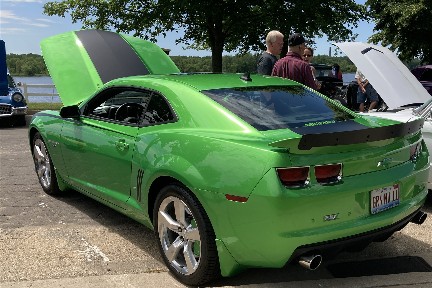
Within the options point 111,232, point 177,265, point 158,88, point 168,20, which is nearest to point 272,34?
point 158,88

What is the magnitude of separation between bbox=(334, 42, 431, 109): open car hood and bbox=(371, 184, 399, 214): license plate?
340cm

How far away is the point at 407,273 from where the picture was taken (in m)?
3.74

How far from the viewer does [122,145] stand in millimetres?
4109

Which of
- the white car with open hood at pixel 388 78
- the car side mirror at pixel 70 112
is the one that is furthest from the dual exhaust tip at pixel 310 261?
the white car with open hood at pixel 388 78

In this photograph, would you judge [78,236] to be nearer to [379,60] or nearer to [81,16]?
[379,60]

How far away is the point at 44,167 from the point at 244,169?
11.7 ft

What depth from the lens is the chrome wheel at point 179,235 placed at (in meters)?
3.48

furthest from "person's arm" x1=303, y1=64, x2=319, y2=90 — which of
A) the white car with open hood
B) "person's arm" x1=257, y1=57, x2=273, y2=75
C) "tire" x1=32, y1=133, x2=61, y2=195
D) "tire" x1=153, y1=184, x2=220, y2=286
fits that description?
"tire" x1=32, y1=133, x2=61, y2=195

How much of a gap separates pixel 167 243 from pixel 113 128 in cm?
113

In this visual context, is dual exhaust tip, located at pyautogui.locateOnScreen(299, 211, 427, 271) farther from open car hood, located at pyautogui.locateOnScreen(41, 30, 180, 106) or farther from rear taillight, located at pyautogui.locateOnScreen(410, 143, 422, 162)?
open car hood, located at pyautogui.locateOnScreen(41, 30, 180, 106)

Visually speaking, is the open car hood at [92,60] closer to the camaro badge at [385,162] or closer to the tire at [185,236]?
the tire at [185,236]

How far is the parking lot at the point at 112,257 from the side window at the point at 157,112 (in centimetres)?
108

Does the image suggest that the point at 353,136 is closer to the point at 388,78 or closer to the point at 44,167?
the point at 44,167

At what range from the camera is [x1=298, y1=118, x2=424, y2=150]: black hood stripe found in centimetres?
299
